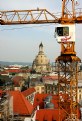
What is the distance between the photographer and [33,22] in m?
27.1

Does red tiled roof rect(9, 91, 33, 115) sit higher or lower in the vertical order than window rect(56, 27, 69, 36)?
lower

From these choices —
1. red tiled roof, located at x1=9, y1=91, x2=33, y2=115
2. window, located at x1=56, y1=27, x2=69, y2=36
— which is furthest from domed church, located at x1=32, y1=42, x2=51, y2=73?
window, located at x1=56, y1=27, x2=69, y2=36

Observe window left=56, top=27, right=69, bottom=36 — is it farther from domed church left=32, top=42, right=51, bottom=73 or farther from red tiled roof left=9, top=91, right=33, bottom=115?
domed church left=32, top=42, right=51, bottom=73

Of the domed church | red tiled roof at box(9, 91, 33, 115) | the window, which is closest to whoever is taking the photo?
the window

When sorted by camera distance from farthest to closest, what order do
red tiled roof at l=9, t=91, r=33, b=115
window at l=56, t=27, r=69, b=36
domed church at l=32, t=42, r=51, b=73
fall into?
domed church at l=32, t=42, r=51, b=73, red tiled roof at l=9, t=91, r=33, b=115, window at l=56, t=27, r=69, b=36

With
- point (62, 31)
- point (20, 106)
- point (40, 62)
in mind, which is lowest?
point (20, 106)

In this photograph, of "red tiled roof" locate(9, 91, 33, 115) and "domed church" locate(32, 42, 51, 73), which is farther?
"domed church" locate(32, 42, 51, 73)

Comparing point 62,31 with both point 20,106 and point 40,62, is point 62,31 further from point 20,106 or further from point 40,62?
point 40,62

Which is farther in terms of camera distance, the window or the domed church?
the domed church

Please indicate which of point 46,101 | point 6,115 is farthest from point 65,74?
point 46,101

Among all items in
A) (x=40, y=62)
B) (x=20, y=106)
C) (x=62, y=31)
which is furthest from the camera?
(x=40, y=62)

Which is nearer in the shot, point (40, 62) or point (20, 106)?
point (20, 106)

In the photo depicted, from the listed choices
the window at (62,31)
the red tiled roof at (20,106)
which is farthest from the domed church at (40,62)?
the window at (62,31)

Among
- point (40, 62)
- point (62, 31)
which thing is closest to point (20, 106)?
point (62, 31)
